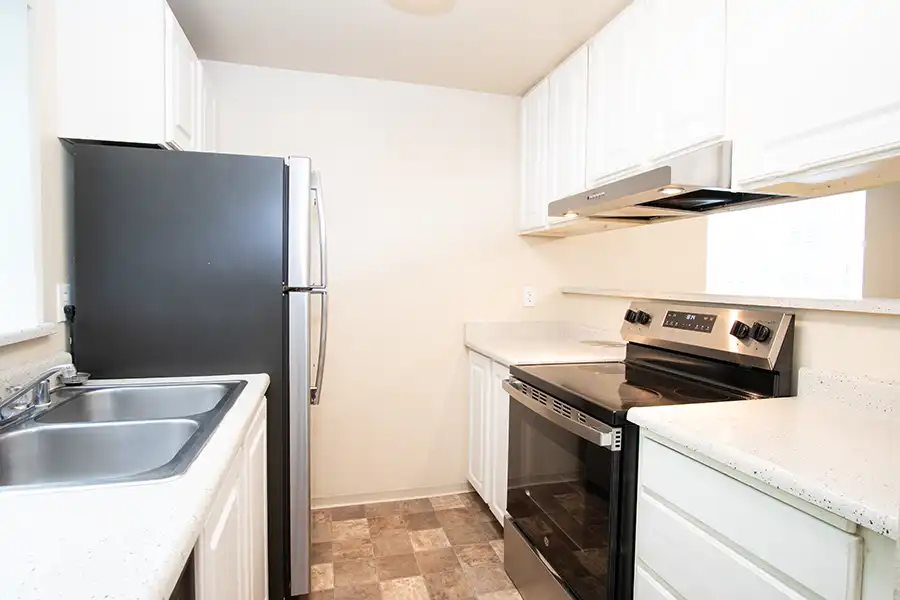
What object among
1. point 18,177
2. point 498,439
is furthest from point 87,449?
point 498,439

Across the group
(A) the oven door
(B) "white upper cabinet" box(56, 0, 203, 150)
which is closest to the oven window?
(A) the oven door

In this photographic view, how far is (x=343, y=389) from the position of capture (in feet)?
8.79

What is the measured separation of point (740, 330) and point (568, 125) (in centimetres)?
124

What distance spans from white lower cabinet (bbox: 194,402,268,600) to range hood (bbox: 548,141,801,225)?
1433 mm

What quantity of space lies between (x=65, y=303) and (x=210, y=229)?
52cm

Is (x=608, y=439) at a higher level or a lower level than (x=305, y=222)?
lower

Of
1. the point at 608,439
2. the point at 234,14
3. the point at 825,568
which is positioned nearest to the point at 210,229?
the point at 234,14

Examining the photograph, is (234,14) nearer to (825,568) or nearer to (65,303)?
(65,303)

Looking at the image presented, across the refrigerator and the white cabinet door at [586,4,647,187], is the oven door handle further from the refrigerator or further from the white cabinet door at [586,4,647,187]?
the white cabinet door at [586,4,647,187]

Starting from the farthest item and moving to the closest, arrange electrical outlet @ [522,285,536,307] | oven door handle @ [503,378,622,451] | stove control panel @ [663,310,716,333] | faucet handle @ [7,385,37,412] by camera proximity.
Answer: electrical outlet @ [522,285,536,307]
stove control panel @ [663,310,716,333]
oven door handle @ [503,378,622,451]
faucet handle @ [7,385,37,412]

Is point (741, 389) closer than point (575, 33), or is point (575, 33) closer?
point (741, 389)

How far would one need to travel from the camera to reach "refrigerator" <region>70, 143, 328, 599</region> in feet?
5.41

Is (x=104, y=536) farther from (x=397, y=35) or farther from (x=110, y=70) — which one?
(x=397, y=35)

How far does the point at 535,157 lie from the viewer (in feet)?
8.71
